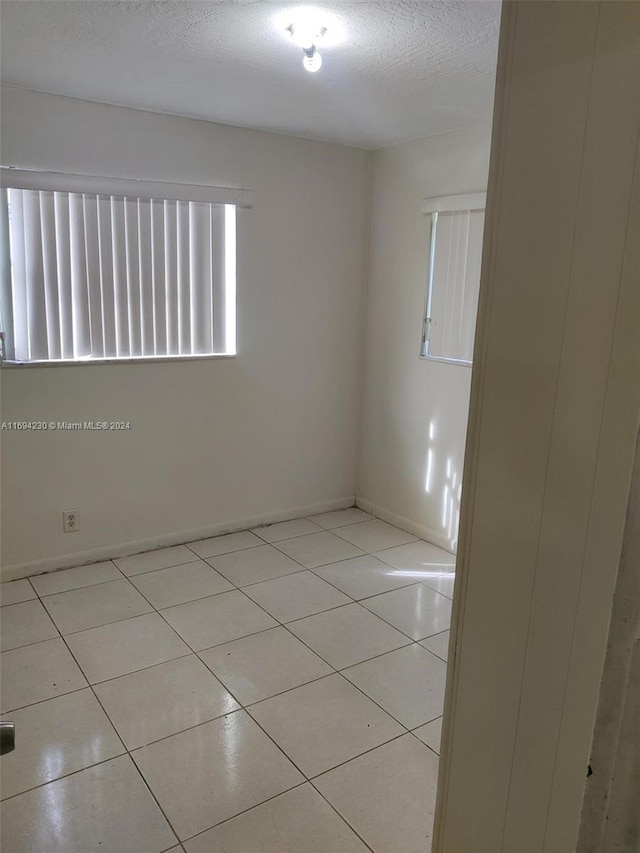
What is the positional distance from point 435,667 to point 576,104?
226cm

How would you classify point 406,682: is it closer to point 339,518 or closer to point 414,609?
Answer: point 414,609

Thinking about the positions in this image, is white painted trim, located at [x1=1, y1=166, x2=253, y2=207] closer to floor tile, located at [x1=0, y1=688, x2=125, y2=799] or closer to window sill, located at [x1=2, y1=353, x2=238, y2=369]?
window sill, located at [x1=2, y1=353, x2=238, y2=369]

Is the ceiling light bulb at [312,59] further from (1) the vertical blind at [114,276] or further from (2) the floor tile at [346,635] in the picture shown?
(2) the floor tile at [346,635]

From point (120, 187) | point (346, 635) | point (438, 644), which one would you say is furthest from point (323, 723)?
point (120, 187)

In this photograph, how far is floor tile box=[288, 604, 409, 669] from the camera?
8.27ft

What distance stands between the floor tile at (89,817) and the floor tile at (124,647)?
51 cm

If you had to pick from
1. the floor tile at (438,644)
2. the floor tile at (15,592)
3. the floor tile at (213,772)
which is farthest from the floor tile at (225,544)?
the floor tile at (213,772)

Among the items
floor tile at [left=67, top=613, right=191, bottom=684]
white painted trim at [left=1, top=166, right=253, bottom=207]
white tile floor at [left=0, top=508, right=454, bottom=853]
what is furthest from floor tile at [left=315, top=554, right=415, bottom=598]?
white painted trim at [left=1, top=166, right=253, bottom=207]

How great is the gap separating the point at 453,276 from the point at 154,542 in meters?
2.20

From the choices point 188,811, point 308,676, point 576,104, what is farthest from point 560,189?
point 308,676

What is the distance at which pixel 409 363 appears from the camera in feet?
12.0

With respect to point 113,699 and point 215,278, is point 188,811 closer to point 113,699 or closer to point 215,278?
point 113,699

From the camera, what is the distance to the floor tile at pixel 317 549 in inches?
133

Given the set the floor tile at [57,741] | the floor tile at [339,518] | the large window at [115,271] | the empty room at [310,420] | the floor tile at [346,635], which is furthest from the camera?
the floor tile at [339,518]
